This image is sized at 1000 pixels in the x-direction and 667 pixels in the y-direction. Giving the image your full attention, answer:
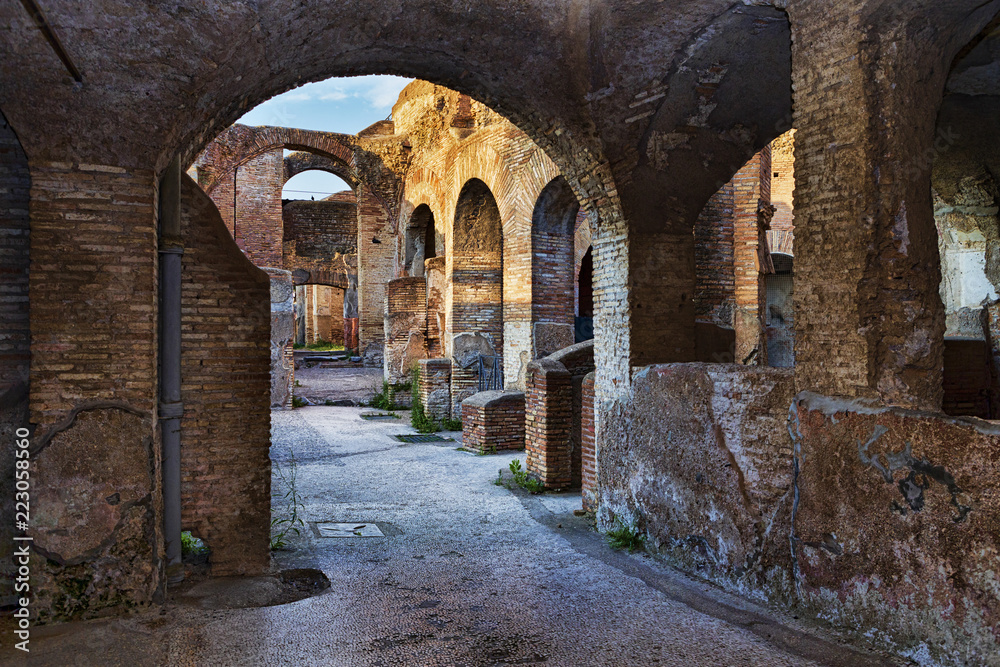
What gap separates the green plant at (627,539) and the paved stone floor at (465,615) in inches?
4.9

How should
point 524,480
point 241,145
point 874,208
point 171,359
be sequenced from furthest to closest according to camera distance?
point 241,145
point 524,480
point 171,359
point 874,208

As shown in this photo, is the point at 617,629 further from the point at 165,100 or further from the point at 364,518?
the point at 165,100

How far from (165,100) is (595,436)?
431 cm

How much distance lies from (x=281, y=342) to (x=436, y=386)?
3523 mm

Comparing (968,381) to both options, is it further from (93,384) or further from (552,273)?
(93,384)

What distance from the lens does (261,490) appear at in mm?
4820

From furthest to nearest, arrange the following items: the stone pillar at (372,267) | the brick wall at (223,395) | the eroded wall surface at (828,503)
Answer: the stone pillar at (372,267)
the brick wall at (223,395)
the eroded wall surface at (828,503)

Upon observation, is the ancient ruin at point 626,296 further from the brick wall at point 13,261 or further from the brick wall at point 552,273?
the brick wall at point 552,273

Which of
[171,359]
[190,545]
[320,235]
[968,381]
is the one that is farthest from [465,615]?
[320,235]

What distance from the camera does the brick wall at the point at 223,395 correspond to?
4613 millimetres

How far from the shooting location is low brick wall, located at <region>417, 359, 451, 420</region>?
39.3 ft

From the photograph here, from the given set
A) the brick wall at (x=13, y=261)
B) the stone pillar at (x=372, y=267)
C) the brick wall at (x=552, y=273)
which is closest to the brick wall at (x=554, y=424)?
the brick wall at (x=552, y=273)

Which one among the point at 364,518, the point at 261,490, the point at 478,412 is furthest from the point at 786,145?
the point at 261,490

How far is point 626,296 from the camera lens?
5.74 meters
